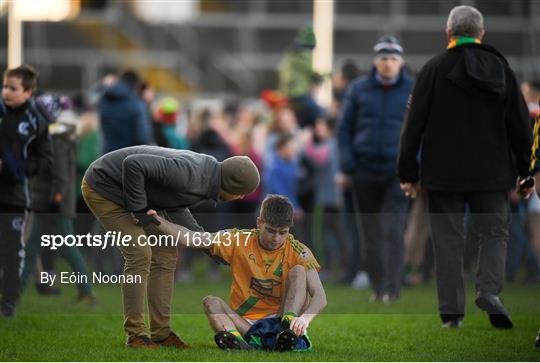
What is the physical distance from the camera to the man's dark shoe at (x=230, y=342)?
26.3ft

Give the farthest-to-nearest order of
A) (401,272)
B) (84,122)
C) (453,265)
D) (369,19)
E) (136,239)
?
(369,19) → (84,122) → (401,272) → (453,265) → (136,239)

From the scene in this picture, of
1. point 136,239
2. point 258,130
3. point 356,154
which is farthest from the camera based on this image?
point 258,130

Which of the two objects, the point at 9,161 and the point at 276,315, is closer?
the point at 276,315

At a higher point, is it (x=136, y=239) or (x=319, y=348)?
(x=136, y=239)

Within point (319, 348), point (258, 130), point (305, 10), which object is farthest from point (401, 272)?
point (305, 10)

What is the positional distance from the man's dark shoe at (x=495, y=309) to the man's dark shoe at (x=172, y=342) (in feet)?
7.15

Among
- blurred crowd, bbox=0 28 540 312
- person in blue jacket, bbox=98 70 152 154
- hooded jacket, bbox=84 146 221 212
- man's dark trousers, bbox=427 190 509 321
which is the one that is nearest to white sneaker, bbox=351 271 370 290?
blurred crowd, bbox=0 28 540 312

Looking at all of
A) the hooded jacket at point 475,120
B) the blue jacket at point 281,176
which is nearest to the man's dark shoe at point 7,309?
the hooded jacket at point 475,120

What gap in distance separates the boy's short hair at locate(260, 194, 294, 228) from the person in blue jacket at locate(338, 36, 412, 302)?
132 inches

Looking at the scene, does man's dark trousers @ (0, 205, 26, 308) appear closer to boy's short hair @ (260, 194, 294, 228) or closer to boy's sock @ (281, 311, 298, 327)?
boy's short hair @ (260, 194, 294, 228)

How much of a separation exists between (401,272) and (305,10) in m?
Answer: 18.3

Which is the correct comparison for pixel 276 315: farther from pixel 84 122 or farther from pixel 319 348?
pixel 84 122

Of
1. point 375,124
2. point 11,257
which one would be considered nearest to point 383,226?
point 375,124

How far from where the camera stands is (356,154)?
11938 millimetres
